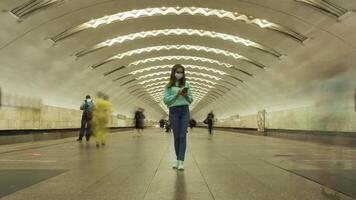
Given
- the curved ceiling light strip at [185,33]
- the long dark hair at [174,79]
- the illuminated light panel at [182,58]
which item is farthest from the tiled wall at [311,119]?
the illuminated light panel at [182,58]

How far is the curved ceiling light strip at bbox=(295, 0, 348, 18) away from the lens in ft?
58.1

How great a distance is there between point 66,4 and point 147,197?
52.4 feet

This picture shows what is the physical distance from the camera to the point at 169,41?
33312mm

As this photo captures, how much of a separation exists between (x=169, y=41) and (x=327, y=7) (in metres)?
16.6

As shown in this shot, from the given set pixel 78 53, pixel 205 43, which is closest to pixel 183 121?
pixel 78 53

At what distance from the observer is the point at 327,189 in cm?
580

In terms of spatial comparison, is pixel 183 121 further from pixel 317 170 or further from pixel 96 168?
pixel 317 170

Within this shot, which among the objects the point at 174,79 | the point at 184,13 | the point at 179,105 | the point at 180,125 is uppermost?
the point at 184,13

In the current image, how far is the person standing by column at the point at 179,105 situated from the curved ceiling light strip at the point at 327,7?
1185 cm

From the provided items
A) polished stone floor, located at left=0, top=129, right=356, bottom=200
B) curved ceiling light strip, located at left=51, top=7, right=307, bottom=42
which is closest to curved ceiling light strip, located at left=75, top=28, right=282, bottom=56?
curved ceiling light strip, located at left=51, top=7, right=307, bottom=42

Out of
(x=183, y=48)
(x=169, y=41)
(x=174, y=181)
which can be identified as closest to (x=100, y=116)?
(x=174, y=181)

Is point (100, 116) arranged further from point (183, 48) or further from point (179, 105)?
point (183, 48)

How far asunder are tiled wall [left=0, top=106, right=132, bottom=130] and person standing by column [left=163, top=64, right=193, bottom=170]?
12.7m

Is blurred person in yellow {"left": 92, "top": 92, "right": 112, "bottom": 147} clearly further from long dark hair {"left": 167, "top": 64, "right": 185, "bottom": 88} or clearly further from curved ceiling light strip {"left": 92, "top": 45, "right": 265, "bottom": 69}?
curved ceiling light strip {"left": 92, "top": 45, "right": 265, "bottom": 69}
